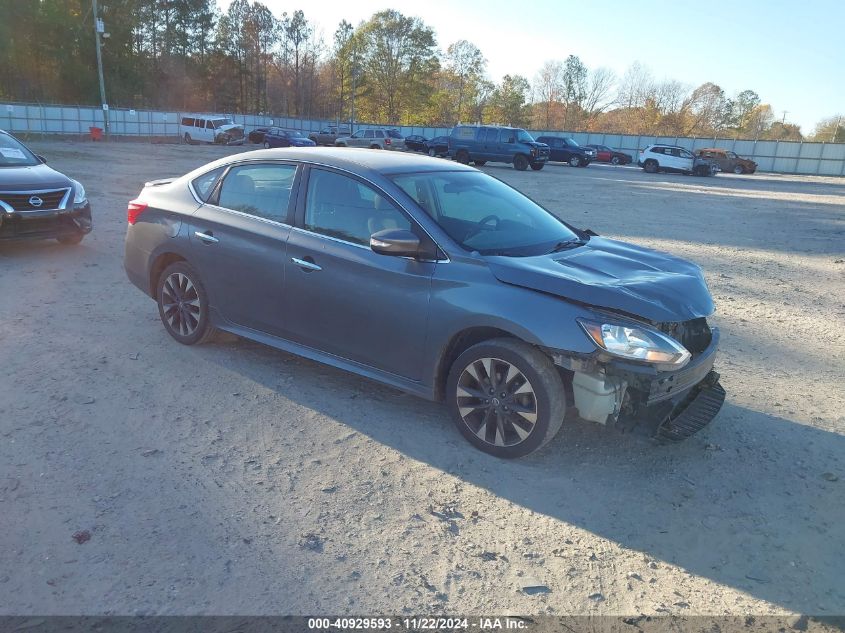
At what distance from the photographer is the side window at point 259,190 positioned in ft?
15.4

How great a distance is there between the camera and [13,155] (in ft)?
28.8

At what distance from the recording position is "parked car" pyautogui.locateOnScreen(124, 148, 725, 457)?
3531mm

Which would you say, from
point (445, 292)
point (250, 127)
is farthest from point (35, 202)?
point (250, 127)

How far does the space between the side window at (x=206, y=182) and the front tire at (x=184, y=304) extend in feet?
1.92

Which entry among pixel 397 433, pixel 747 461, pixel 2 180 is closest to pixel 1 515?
pixel 397 433

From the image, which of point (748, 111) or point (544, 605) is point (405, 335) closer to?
point (544, 605)

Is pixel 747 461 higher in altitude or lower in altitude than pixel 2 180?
lower

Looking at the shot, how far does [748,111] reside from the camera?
92062mm

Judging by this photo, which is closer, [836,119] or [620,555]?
[620,555]

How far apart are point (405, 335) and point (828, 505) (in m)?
2.51

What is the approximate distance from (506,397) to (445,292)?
711mm

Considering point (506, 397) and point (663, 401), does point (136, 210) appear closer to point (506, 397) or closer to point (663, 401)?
point (506, 397)

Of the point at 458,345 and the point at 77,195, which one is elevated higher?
the point at 77,195

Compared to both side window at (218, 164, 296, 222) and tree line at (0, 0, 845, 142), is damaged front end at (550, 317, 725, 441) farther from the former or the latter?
tree line at (0, 0, 845, 142)
